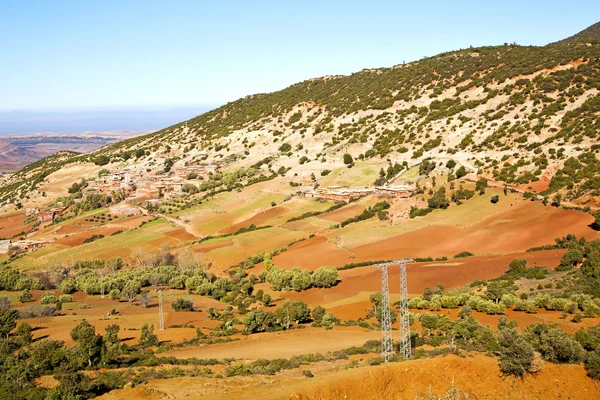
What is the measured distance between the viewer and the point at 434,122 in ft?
258

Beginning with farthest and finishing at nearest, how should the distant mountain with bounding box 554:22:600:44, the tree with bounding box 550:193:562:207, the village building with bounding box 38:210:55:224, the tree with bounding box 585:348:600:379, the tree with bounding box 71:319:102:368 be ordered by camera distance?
the distant mountain with bounding box 554:22:600:44, the village building with bounding box 38:210:55:224, the tree with bounding box 550:193:562:207, the tree with bounding box 71:319:102:368, the tree with bounding box 585:348:600:379

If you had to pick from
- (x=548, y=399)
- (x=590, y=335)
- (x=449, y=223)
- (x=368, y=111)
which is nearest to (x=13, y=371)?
(x=548, y=399)

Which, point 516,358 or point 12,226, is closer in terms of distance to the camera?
point 516,358

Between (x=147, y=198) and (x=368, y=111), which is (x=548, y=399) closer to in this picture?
(x=147, y=198)

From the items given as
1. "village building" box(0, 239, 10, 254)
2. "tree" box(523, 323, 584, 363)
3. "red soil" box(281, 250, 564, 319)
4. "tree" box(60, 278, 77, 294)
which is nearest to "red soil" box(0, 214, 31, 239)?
"village building" box(0, 239, 10, 254)

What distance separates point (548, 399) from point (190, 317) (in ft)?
77.5

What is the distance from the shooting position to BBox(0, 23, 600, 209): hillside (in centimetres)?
5997

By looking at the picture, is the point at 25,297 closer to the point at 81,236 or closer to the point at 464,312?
the point at 81,236

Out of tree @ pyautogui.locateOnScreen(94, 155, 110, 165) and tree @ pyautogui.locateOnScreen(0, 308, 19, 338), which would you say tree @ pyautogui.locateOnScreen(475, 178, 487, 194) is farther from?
tree @ pyautogui.locateOnScreen(94, 155, 110, 165)

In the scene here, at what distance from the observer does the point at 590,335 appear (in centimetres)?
2266

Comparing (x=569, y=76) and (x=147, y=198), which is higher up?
(x=569, y=76)

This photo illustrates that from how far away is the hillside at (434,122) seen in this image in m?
60.0

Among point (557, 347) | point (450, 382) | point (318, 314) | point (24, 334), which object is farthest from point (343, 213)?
point (450, 382)

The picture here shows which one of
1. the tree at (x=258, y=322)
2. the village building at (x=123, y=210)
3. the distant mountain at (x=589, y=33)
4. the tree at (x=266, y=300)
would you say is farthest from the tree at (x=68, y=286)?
the distant mountain at (x=589, y=33)
